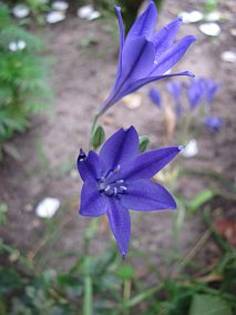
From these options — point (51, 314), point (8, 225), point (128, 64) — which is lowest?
point (8, 225)

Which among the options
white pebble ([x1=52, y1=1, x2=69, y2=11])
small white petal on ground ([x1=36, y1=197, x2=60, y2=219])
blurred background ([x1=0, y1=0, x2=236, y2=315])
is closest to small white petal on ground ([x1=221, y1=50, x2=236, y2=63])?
blurred background ([x1=0, y1=0, x2=236, y2=315])

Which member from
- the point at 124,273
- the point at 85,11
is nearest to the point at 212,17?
the point at 85,11

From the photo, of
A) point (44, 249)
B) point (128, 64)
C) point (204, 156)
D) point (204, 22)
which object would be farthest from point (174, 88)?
point (128, 64)

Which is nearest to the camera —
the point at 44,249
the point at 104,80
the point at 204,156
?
the point at 44,249

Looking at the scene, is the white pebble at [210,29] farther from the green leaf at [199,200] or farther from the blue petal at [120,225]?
the blue petal at [120,225]

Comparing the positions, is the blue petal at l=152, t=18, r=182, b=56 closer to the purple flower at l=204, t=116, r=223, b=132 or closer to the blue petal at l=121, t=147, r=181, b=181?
the blue petal at l=121, t=147, r=181, b=181

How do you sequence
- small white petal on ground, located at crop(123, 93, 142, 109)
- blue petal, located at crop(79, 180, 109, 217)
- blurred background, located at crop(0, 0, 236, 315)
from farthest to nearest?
1. small white petal on ground, located at crop(123, 93, 142, 109)
2. blurred background, located at crop(0, 0, 236, 315)
3. blue petal, located at crop(79, 180, 109, 217)

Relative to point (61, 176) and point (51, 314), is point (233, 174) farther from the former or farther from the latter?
point (51, 314)

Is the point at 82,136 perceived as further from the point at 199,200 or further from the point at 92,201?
the point at 92,201
